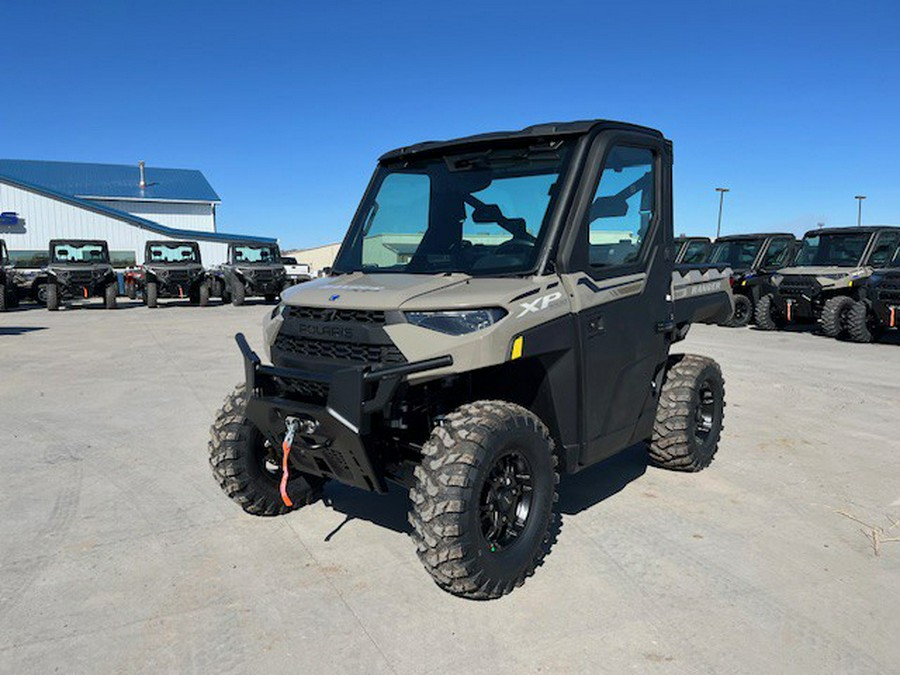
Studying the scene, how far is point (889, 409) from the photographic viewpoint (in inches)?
280

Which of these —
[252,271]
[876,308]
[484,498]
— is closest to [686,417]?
[484,498]

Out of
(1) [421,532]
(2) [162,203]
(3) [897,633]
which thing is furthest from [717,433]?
(2) [162,203]

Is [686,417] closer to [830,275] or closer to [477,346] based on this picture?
[477,346]

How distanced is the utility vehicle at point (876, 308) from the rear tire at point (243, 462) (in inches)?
457

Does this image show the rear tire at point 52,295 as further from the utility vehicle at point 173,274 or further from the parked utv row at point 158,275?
the utility vehicle at point 173,274

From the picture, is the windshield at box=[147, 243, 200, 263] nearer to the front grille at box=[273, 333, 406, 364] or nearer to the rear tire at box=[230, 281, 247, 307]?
the rear tire at box=[230, 281, 247, 307]

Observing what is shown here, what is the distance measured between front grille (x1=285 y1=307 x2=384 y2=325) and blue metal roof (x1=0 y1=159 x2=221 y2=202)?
47115 millimetres

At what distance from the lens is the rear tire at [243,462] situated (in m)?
3.88

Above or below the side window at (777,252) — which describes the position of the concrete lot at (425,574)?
below

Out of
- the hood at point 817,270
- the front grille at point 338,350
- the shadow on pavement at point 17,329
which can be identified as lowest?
the shadow on pavement at point 17,329

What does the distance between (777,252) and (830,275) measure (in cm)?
346

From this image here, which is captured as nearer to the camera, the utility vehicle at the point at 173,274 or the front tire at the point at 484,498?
the front tire at the point at 484,498

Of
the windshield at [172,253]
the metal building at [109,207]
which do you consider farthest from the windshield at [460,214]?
the metal building at [109,207]

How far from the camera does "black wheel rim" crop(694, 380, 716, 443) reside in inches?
202
